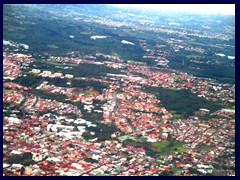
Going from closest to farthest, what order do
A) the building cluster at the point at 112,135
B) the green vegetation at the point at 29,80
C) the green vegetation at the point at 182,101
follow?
1. the building cluster at the point at 112,135
2. the green vegetation at the point at 182,101
3. the green vegetation at the point at 29,80

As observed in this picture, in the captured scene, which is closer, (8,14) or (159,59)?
(159,59)

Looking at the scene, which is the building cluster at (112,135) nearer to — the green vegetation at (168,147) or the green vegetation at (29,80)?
the green vegetation at (168,147)

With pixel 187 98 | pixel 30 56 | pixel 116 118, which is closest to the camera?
pixel 116 118

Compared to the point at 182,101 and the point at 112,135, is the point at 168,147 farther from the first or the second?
the point at 182,101

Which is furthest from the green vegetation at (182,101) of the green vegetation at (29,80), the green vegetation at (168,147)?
the green vegetation at (29,80)

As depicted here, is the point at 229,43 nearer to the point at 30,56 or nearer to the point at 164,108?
the point at 30,56

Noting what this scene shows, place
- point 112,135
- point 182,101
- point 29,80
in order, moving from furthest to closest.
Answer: point 29,80 → point 182,101 → point 112,135

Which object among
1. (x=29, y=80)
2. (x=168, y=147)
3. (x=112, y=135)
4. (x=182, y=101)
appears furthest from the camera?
(x=29, y=80)

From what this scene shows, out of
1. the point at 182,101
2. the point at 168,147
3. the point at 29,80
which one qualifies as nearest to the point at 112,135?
the point at 168,147

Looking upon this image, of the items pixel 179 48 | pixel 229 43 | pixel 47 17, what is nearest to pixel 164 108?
pixel 179 48
